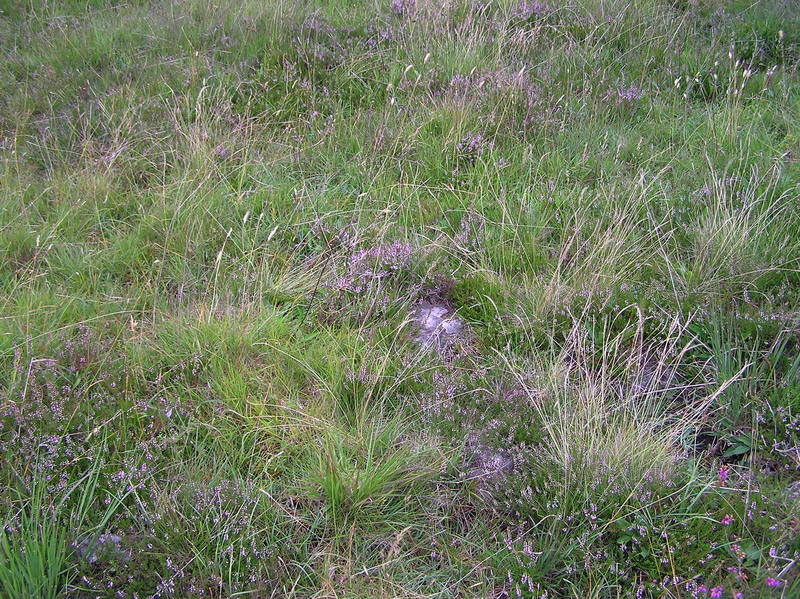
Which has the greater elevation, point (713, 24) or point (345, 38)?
point (713, 24)

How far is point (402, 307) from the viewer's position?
11.3 ft

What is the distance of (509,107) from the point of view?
472 centimetres

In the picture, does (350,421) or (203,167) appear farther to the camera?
(203,167)

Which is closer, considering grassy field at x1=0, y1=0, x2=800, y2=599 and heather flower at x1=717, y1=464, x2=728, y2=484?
grassy field at x1=0, y1=0, x2=800, y2=599

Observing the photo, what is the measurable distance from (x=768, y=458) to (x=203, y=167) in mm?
3554

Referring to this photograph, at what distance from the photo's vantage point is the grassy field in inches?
95.6

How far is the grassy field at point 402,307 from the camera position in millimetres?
2428

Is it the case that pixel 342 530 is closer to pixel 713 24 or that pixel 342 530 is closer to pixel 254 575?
pixel 254 575

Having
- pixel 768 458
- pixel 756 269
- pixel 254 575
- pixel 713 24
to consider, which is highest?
pixel 713 24

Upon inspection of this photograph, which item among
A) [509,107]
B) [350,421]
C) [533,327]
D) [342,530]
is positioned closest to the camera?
[342,530]

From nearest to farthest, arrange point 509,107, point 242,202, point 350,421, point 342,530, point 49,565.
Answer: point 49,565, point 342,530, point 350,421, point 242,202, point 509,107

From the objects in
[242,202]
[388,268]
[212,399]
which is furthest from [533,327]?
[242,202]

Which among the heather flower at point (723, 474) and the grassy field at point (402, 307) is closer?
the grassy field at point (402, 307)

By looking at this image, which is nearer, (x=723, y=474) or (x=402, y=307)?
(x=723, y=474)
